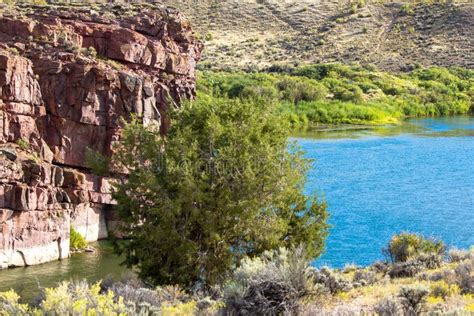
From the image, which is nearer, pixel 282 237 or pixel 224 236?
pixel 224 236

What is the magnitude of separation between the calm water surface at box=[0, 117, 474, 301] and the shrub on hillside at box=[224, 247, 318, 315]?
318 inches

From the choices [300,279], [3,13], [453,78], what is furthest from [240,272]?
[453,78]

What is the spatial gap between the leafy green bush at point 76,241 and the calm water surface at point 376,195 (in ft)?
2.86

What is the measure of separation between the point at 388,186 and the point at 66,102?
70.9 ft

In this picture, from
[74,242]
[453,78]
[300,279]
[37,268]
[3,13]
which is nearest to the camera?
[300,279]

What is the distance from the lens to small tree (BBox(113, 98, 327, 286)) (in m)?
21.1

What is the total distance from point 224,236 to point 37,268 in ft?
41.1

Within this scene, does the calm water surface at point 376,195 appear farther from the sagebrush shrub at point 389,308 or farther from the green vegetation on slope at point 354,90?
the green vegetation on slope at point 354,90

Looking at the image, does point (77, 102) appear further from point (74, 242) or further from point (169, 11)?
point (169, 11)

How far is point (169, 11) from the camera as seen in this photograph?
46000 mm

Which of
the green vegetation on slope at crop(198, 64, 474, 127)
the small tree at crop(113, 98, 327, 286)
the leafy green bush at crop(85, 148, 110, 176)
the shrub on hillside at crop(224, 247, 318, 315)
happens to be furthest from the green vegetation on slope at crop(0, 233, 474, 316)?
the green vegetation on slope at crop(198, 64, 474, 127)

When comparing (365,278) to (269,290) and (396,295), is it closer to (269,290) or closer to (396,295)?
(396,295)

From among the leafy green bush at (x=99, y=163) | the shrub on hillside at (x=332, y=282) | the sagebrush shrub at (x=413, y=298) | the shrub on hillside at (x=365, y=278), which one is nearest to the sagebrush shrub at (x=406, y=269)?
the shrub on hillside at (x=365, y=278)

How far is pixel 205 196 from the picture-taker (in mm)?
21047
